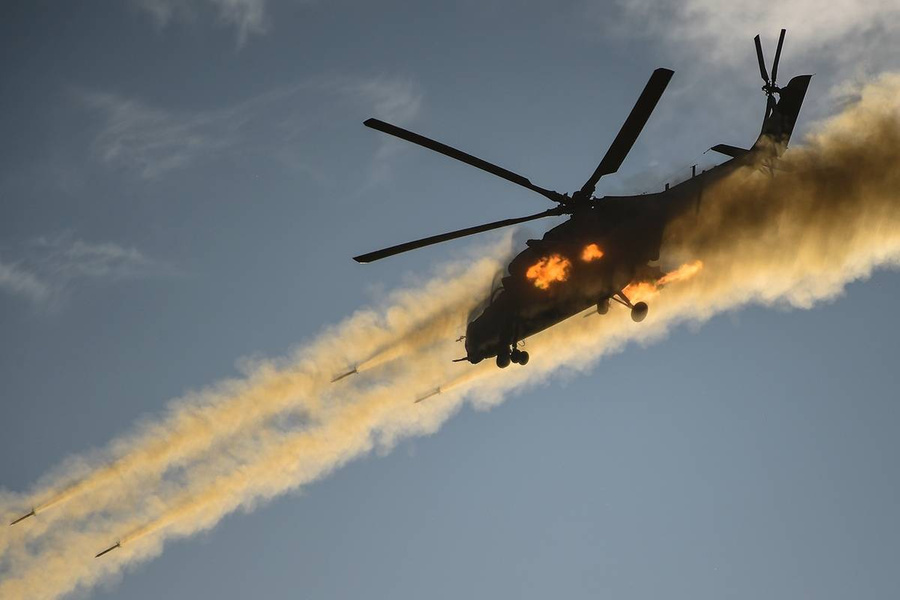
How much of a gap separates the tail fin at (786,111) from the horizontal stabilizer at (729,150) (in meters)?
1.62

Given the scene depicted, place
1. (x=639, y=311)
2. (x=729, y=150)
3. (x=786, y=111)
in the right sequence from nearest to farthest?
(x=639, y=311), (x=729, y=150), (x=786, y=111)

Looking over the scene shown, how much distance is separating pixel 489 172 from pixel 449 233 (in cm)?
198

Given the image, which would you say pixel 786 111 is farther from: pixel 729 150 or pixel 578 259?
pixel 578 259

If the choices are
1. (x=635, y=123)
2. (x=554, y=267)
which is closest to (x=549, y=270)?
(x=554, y=267)

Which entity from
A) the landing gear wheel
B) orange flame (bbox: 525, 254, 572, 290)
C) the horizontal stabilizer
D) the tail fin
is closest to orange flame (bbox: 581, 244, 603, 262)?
orange flame (bbox: 525, 254, 572, 290)

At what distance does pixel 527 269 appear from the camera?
2894cm

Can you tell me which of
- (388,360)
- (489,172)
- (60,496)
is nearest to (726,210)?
(489,172)

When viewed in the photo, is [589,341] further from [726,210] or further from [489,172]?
[489,172]

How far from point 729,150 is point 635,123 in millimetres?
7026

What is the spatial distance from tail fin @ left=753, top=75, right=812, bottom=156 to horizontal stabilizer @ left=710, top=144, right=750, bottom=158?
1619 mm

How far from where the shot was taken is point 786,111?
33125mm

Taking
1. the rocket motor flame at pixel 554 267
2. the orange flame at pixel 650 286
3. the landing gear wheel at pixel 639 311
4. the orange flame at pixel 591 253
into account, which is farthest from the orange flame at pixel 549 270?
the landing gear wheel at pixel 639 311

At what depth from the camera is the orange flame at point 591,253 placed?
28.2m

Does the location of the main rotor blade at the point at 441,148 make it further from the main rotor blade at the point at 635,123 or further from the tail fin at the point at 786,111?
the tail fin at the point at 786,111
